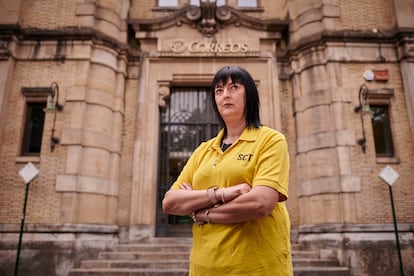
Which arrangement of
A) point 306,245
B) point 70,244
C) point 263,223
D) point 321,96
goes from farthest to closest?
1. point 321,96
2. point 306,245
3. point 70,244
4. point 263,223

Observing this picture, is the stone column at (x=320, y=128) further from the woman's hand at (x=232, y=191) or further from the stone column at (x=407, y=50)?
the woman's hand at (x=232, y=191)

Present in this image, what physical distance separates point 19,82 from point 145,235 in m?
5.48

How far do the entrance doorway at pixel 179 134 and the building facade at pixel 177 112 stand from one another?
4cm

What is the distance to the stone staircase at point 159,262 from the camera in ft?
21.6

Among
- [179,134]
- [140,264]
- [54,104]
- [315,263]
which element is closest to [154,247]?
[140,264]

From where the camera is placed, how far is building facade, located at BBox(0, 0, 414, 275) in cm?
755

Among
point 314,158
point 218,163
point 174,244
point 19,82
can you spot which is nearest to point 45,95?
point 19,82

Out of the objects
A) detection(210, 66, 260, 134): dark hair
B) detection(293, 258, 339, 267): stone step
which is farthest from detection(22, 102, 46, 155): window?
detection(210, 66, 260, 134): dark hair

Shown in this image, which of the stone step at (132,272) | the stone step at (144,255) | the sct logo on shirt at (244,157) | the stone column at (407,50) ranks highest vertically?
the stone column at (407,50)

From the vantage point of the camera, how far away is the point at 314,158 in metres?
8.23

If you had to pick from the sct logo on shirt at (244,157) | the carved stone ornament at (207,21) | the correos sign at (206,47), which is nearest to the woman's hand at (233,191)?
the sct logo on shirt at (244,157)

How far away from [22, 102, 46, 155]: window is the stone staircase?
3469mm

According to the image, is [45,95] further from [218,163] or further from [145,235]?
[218,163]

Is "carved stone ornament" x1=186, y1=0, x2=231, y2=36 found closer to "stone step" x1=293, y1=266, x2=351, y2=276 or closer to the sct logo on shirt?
"stone step" x1=293, y1=266, x2=351, y2=276
